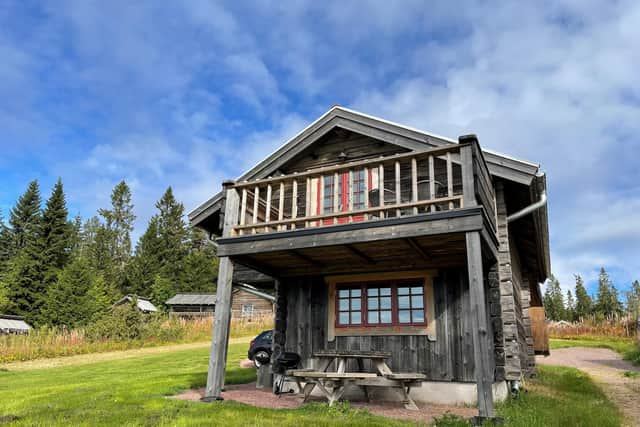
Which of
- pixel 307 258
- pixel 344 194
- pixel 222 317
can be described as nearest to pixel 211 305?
pixel 344 194

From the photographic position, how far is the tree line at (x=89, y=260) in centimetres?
3438

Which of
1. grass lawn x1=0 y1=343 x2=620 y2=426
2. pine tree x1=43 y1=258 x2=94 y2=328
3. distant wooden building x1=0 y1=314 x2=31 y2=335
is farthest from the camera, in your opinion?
pine tree x1=43 y1=258 x2=94 y2=328

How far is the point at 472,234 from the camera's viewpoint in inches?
262

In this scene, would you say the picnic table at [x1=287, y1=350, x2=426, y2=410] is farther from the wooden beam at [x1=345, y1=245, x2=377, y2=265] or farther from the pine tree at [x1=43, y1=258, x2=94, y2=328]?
the pine tree at [x1=43, y1=258, x2=94, y2=328]

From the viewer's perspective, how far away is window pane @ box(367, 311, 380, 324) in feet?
30.8

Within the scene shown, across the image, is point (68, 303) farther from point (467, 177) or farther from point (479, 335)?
point (479, 335)

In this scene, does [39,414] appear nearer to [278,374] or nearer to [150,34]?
[278,374]

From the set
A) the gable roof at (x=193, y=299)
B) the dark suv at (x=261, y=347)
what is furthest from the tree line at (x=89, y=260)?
the dark suv at (x=261, y=347)

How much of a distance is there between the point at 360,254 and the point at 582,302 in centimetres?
4951

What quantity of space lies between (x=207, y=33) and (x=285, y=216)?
4.48m

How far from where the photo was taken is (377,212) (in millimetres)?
8555

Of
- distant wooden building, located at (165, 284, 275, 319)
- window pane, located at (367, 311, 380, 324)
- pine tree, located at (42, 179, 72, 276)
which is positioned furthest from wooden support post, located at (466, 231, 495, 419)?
pine tree, located at (42, 179, 72, 276)

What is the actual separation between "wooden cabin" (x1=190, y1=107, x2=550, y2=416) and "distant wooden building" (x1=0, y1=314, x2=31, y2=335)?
2563 centimetres

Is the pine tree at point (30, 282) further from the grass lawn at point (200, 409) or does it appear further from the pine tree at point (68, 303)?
the grass lawn at point (200, 409)
